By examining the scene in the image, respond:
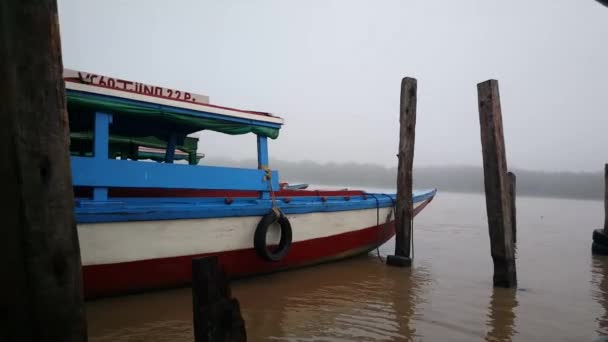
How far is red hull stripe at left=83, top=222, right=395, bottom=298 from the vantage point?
175 inches

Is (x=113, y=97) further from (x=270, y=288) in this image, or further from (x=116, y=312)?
(x=270, y=288)

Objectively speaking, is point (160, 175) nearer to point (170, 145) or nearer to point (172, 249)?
point (172, 249)

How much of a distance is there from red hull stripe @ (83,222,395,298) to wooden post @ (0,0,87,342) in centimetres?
137

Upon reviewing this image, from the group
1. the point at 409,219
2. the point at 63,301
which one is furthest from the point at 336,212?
the point at 63,301

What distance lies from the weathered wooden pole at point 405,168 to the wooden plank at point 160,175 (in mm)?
2661

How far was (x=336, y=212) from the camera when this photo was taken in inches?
270

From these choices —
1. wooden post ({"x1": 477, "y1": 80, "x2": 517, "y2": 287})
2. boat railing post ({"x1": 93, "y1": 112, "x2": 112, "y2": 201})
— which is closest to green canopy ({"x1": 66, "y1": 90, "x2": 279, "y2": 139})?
boat railing post ({"x1": 93, "y1": 112, "x2": 112, "y2": 201})

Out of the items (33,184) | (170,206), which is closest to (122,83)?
(170,206)

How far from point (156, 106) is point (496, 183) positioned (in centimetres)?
501

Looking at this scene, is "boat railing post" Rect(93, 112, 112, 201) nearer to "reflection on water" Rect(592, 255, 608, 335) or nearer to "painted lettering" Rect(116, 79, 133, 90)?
"painted lettering" Rect(116, 79, 133, 90)

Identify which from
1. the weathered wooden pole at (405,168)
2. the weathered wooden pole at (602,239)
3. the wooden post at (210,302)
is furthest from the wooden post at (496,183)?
the weathered wooden pole at (602,239)

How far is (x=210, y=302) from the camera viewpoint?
217cm

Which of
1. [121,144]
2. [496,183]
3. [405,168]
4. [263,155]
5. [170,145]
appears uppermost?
[121,144]

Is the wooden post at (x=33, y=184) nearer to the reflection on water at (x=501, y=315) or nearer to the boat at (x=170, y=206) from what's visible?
the boat at (x=170, y=206)
